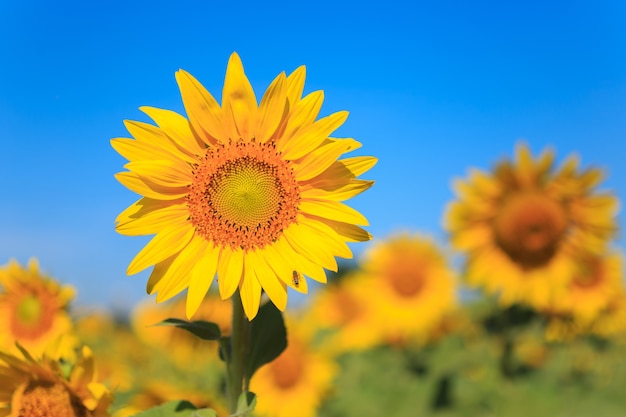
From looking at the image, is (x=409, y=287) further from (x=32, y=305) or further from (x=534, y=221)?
(x=32, y=305)

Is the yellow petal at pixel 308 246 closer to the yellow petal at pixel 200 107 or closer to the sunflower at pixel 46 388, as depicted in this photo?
the yellow petal at pixel 200 107

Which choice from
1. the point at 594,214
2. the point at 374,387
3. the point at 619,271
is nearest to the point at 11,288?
the point at 374,387

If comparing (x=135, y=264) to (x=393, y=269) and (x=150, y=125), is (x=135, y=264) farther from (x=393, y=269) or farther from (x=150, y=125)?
(x=393, y=269)

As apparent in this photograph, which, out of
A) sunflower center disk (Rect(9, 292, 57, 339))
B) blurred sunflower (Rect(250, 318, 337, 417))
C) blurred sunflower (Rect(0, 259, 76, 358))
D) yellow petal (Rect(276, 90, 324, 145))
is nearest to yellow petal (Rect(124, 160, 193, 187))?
yellow petal (Rect(276, 90, 324, 145))

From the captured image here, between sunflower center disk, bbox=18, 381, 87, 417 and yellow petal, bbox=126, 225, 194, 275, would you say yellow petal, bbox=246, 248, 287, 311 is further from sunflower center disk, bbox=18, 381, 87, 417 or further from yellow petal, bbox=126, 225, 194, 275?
sunflower center disk, bbox=18, 381, 87, 417

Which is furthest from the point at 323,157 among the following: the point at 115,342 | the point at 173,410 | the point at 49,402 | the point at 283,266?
the point at 115,342

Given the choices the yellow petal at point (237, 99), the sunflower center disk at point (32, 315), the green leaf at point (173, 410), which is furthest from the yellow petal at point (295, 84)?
the sunflower center disk at point (32, 315)

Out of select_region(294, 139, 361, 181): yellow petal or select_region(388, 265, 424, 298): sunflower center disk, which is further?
select_region(388, 265, 424, 298): sunflower center disk
